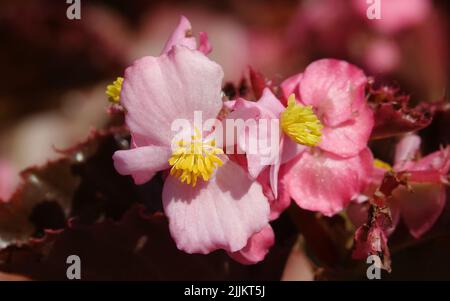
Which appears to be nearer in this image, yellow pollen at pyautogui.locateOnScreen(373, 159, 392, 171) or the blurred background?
yellow pollen at pyautogui.locateOnScreen(373, 159, 392, 171)

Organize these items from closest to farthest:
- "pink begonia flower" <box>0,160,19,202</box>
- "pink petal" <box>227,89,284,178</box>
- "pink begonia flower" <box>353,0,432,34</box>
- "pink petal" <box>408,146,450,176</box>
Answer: "pink petal" <box>227,89,284,178</box> < "pink petal" <box>408,146,450,176</box> < "pink begonia flower" <box>0,160,19,202</box> < "pink begonia flower" <box>353,0,432,34</box>

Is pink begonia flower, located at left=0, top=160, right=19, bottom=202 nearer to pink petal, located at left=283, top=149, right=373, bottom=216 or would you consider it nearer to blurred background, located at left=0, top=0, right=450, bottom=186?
blurred background, located at left=0, top=0, right=450, bottom=186

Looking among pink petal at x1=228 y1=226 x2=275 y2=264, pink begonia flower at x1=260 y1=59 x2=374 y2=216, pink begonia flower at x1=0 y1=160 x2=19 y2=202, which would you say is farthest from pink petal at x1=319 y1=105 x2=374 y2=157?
pink begonia flower at x1=0 y1=160 x2=19 y2=202

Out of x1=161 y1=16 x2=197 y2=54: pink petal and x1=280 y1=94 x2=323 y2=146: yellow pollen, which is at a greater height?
x1=161 y1=16 x2=197 y2=54: pink petal

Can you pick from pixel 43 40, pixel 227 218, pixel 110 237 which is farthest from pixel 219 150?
pixel 43 40

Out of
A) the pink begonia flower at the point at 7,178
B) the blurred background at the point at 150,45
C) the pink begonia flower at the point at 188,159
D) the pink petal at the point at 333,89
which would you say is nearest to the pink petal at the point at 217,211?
the pink begonia flower at the point at 188,159

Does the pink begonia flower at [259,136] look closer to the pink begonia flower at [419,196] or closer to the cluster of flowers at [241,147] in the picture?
the cluster of flowers at [241,147]

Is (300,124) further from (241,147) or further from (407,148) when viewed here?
(407,148)
